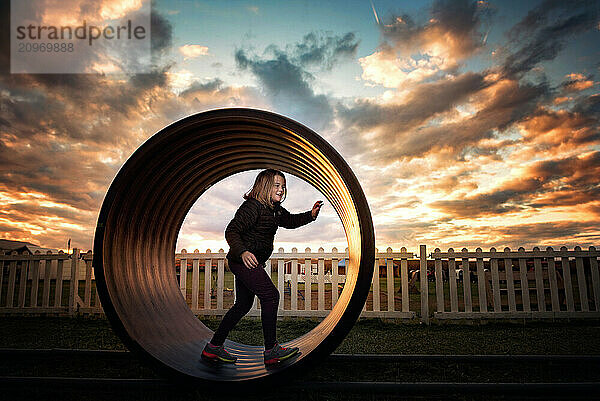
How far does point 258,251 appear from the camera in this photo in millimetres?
3586

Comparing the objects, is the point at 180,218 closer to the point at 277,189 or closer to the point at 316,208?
the point at 277,189

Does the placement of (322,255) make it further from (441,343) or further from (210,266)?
(441,343)

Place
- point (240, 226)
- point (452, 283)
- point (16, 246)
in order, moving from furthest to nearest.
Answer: point (16, 246) < point (452, 283) < point (240, 226)

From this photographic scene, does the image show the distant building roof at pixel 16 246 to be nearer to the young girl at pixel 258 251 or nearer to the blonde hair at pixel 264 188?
the young girl at pixel 258 251

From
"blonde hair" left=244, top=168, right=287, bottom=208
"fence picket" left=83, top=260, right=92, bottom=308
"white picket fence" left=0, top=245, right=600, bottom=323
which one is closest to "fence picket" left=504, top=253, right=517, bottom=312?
"white picket fence" left=0, top=245, right=600, bottom=323

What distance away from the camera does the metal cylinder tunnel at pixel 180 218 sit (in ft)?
9.97

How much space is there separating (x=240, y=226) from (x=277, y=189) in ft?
1.59

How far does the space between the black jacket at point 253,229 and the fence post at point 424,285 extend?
4.61 metres

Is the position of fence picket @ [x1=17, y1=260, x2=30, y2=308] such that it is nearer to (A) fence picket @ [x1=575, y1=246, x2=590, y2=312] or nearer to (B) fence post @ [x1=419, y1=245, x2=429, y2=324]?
(B) fence post @ [x1=419, y1=245, x2=429, y2=324]

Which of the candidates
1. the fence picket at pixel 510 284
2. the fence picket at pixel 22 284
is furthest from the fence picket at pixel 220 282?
the fence picket at pixel 510 284

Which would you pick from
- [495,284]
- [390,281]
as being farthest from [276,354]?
[495,284]

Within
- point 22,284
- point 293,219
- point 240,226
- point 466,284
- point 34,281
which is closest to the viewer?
point 240,226

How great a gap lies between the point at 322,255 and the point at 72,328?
15.6 ft

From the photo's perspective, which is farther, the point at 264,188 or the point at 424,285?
the point at 424,285
